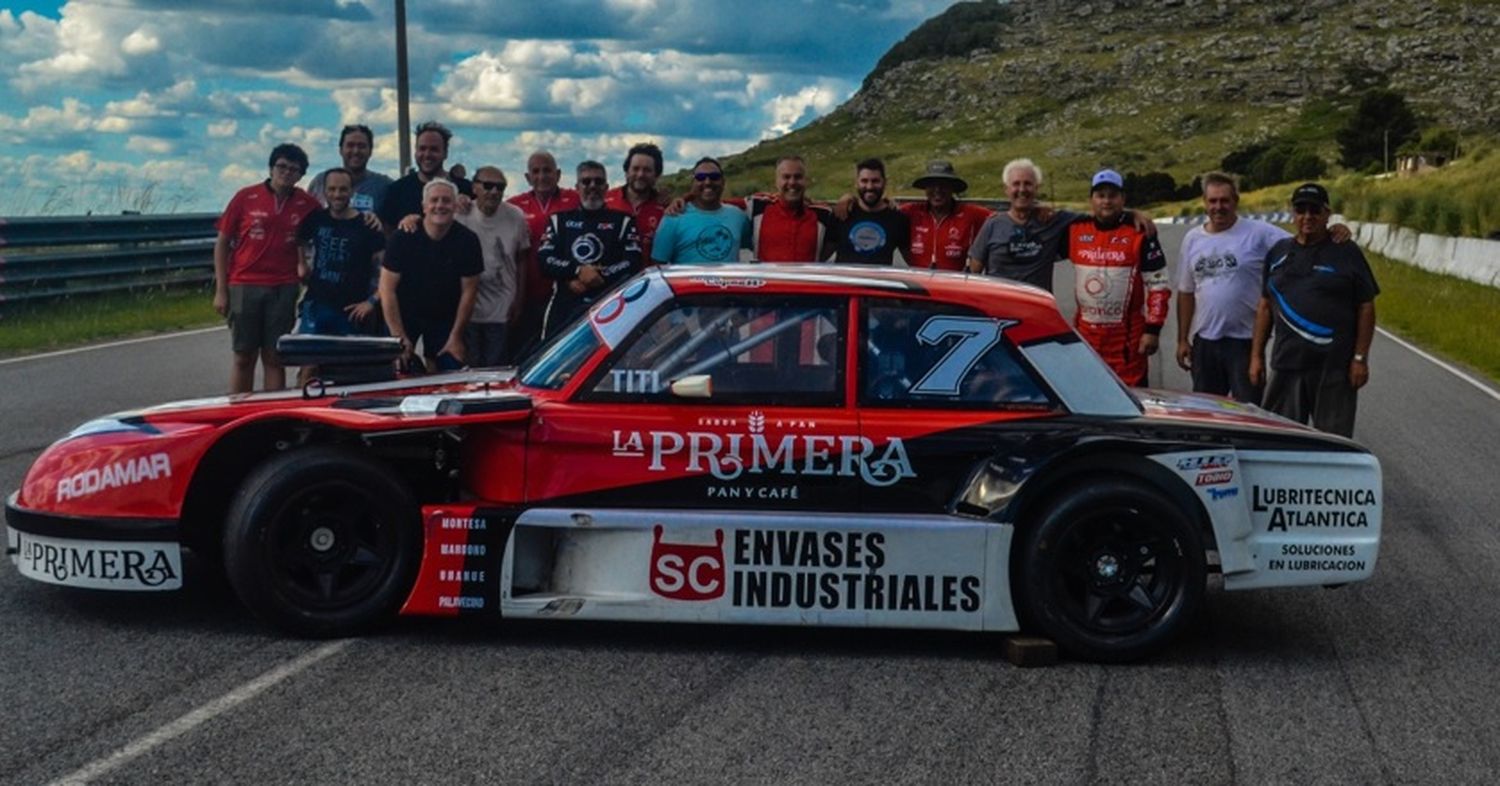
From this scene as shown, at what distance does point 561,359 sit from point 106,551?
1803 millimetres

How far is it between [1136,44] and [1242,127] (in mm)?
46497

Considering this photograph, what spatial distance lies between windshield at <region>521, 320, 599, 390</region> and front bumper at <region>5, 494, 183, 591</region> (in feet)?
4.71

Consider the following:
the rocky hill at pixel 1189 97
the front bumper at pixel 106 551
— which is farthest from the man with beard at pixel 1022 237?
the rocky hill at pixel 1189 97

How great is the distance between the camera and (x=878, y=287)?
6.63m

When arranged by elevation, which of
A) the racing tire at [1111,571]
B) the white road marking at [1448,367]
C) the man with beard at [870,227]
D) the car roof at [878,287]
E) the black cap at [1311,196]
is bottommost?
the white road marking at [1448,367]

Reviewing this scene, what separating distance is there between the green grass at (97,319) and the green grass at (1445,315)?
13962mm

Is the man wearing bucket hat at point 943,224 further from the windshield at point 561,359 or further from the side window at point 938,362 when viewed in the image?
the windshield at point 561,359

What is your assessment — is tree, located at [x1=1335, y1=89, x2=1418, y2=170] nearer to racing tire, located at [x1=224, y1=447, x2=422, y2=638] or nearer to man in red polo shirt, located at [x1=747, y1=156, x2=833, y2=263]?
man in red polo shirt, located at [x1=747, y1=156, x2=833, y2=263]

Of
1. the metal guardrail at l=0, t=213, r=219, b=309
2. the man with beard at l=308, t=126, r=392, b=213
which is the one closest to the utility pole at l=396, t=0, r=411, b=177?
the metal guardrail at l=0, t=213, r=219, b=309

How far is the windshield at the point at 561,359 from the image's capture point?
6.60 meters

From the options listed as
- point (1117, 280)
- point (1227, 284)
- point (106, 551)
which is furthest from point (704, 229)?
point (106, 551)

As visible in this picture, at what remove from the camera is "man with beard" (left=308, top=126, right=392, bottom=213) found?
11352 millimetres

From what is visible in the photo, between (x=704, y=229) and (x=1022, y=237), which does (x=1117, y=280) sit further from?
(x=704, y=229)

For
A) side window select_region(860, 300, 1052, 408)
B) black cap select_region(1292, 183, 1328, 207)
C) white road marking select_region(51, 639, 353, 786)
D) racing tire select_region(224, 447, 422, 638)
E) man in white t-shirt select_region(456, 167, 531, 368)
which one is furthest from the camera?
man in white t-shirt select_region(456, 167, 531, 368)
